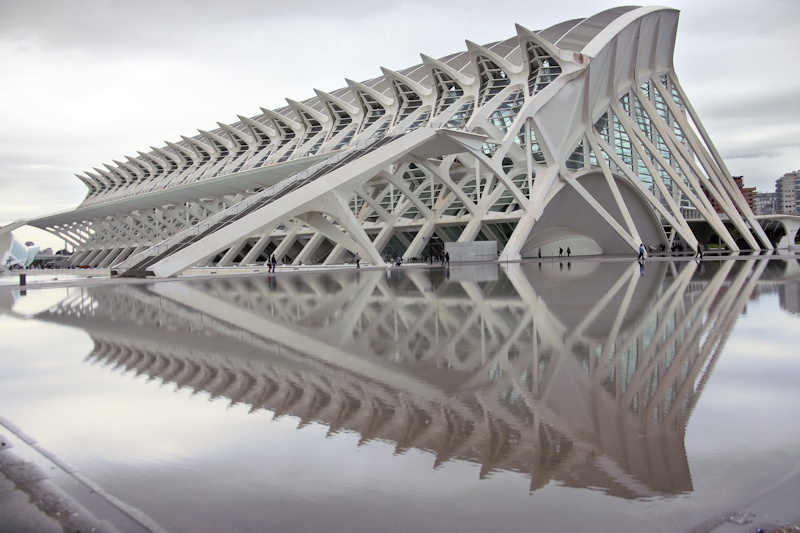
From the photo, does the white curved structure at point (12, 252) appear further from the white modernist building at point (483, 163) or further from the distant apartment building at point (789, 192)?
the distant apartment building at point (789, 192)

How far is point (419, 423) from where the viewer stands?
404 centimetres

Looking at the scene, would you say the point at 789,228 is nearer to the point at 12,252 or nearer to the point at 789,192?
the point at 12,252

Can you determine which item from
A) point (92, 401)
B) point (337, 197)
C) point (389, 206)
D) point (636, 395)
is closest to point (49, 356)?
point (92, 401)

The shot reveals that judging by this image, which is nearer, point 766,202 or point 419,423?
point 419,423

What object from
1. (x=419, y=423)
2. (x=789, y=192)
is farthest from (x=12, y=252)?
(x=789, y=192)

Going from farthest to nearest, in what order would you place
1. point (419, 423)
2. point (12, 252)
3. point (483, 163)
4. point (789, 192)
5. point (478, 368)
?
1. point (789, 192)
2. point (12, 252)
3. point (483, 163)
4. point (478, 368)
5. point (419, 423)

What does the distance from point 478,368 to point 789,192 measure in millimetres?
189857

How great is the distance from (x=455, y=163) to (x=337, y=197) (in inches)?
621

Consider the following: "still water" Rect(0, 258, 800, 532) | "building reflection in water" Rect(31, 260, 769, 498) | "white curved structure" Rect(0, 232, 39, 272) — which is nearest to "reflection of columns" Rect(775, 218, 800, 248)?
"building reflection in water" Rect(31, 260, 769, 498)

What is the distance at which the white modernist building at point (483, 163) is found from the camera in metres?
26.4

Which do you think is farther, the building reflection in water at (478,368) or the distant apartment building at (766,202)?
the distant apartment building at (766,202)

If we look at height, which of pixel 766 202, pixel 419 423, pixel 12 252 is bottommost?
pixel 419 423

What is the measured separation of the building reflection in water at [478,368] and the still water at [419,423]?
0.02 meters

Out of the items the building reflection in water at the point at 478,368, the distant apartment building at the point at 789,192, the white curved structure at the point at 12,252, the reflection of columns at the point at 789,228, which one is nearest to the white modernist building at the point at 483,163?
the white curved structure at the point at 12,252
